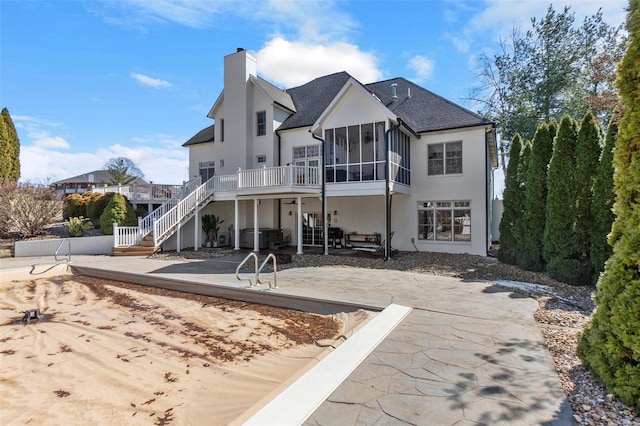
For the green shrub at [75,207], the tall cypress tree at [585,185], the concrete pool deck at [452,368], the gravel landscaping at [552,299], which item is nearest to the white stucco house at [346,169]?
the gravel landscaping at [552,299]

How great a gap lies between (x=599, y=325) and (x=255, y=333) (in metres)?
4.76

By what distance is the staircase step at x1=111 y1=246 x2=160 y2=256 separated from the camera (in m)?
14.4

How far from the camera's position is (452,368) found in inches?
143

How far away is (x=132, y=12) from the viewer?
8.85 meters

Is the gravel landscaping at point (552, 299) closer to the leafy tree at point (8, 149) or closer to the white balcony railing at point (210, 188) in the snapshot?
the white balcony railing at point (210, 188)

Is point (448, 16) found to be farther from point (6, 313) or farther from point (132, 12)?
point (6, 313)

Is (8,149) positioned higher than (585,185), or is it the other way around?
(8,149)

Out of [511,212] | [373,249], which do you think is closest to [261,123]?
[373,249]

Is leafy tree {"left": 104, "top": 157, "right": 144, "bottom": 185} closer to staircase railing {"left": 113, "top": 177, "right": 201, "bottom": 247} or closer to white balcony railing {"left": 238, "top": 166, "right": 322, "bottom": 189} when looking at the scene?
staircase railing {"left": 113, "top": 177, "right": 201, "bottom": 247}

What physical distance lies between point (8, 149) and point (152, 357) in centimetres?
2547

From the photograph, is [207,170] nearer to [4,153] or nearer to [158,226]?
[158,226]

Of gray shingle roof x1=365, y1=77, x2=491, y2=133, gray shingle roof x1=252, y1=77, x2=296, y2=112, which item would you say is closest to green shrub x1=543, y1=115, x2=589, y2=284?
gray shingle roof x1=365, y1=77, x2=491, y2=133

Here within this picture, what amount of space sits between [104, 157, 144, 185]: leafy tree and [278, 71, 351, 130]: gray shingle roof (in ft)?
93.3

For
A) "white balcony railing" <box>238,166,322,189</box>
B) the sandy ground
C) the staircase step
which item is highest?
"white balcony railing" <box>238,166,322,189</box>
